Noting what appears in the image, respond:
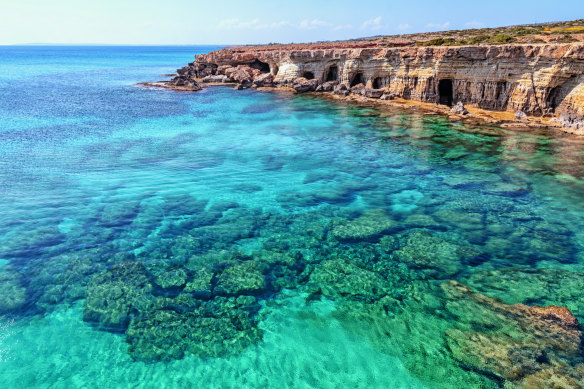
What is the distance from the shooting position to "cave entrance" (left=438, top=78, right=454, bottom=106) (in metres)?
43.0

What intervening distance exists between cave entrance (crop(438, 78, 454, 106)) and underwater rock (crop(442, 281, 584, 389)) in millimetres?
37147

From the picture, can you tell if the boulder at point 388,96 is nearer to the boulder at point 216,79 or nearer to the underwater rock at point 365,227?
the underwater rock at point 365,227

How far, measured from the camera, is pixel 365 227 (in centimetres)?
1591

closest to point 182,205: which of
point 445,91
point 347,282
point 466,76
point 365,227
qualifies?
point 365,227

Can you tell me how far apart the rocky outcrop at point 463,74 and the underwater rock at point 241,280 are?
33.2m

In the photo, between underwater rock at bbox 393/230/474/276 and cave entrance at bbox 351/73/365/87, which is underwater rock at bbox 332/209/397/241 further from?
cave entrance at bbox 351/73/365/87

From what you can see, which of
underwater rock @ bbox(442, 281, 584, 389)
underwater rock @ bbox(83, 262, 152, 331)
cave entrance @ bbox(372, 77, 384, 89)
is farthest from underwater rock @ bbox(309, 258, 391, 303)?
cave entrance @ bbox(372, 77, 384, 89)

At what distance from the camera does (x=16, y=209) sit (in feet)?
56.3

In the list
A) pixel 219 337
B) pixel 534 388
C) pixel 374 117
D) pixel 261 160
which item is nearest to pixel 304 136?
pixel 261 160

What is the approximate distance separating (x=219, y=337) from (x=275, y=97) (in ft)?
152

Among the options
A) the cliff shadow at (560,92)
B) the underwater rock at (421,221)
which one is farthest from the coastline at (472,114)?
the underwater rock at (421,221)

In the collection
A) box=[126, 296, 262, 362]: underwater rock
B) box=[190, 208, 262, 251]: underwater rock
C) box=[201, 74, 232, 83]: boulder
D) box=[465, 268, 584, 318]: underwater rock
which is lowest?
box=[126, 296, 262, 362]: underwater rock

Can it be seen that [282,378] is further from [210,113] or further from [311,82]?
[311,82]

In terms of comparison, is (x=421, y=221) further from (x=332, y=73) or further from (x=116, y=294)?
(x=332, y=73)
